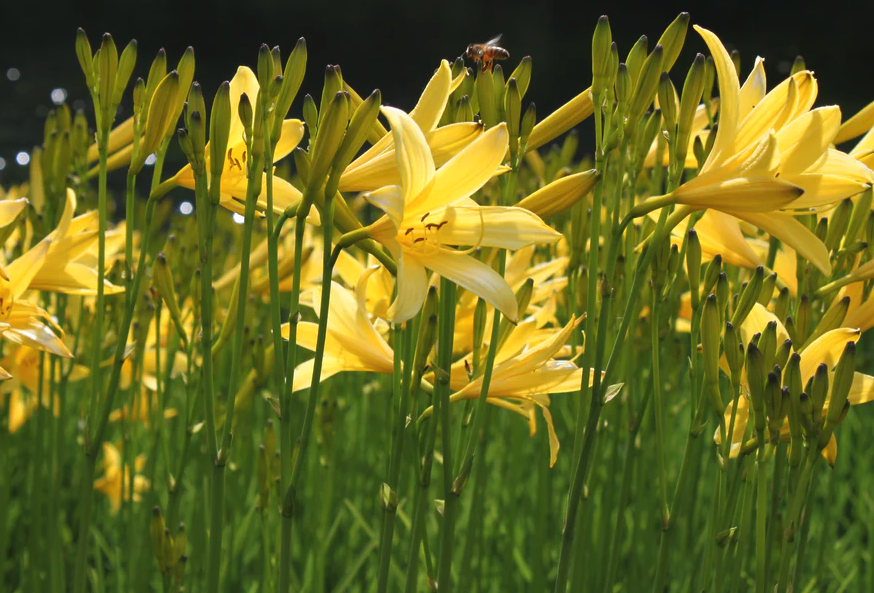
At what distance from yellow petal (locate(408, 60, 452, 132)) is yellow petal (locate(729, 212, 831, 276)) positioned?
0.30 metres

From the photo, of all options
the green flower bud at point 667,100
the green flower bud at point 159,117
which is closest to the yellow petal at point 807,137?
the green flower bud at point 667,100

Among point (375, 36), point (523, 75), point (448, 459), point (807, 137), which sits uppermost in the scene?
point (375, 36)

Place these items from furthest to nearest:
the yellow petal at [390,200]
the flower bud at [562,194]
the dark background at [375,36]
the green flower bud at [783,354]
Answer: the dark background at [375,36]
the green flower bud at [783,354]
the flower bud at [562,194]
the yellow petal at [390,200]

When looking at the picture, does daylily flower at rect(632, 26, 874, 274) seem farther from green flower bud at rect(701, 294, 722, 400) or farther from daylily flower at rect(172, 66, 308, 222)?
daylily flower at rect(172, 66, 308, 222)

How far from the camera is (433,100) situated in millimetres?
809

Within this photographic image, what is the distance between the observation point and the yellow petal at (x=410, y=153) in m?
0.69

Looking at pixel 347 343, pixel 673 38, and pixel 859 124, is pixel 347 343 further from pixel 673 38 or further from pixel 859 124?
pixel 859 124

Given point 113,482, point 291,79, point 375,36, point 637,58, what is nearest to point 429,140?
point 291,79

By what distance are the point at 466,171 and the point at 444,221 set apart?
0.20 feet

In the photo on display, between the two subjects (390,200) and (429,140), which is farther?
(429,140)

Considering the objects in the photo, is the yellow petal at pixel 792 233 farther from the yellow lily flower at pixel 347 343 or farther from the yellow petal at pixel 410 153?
the yellow lily flower at pixel 347 343

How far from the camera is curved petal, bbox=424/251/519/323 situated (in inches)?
28.8

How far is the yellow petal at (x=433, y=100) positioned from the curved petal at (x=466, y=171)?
68 millimetres

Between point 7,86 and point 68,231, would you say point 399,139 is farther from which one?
point 7,86
